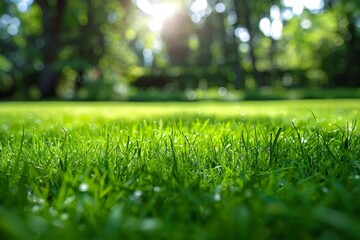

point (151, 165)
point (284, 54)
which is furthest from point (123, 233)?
point (284, 54)

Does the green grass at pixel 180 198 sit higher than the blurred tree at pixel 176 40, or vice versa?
the blurred tree at pixel 176 40

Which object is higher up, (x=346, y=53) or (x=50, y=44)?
(x=50, y=44)

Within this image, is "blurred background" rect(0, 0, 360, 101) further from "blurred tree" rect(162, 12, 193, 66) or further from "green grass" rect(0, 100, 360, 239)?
"green grass" rect(0, 100, 360, 239)

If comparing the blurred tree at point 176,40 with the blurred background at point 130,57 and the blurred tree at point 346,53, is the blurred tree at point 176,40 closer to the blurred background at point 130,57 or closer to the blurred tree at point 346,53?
the blurred background at point 130,57

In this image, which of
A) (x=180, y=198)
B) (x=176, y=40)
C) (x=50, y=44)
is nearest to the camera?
(x=180, y=198)

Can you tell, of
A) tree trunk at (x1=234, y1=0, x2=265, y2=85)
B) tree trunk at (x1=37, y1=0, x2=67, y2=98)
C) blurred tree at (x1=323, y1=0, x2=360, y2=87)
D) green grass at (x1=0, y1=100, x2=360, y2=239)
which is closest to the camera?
green grass at (x1=0, y1=100, x2=360, y2=239)

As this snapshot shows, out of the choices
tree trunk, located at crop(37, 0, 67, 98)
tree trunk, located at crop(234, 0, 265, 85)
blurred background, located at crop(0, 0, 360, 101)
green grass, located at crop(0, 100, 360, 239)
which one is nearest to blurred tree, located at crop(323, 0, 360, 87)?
blurred background, located at crop(0, 0, 360, 101)

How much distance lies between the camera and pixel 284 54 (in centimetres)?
4834

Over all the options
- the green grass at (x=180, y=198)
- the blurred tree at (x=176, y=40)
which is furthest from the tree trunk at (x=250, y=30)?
the green grass at (x=180, y=198)

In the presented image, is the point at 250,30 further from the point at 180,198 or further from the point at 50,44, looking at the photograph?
the point at 180,198

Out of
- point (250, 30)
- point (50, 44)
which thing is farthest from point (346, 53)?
point (50, 44)

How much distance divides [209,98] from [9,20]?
2897 centimetres

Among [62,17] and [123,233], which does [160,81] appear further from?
[123,233]

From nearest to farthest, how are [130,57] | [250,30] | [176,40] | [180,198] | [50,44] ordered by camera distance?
[180,198]
[50,44]
[250,30]
[130,57]
[176,40]
